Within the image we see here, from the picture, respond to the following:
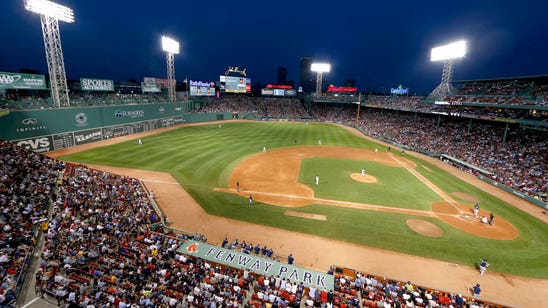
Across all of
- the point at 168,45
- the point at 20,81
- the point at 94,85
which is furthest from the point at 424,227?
the point at 168,45

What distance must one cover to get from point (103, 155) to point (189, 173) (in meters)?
14.5

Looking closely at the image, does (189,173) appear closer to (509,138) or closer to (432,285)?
(432,285)

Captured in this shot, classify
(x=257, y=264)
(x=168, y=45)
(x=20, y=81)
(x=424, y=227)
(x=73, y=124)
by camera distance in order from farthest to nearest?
(x=168, y=45)
(x=73, y=124)
(x=20, y=81)
(x=424, y=227)
(x=257, y=264)

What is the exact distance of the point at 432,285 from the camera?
1331 cm

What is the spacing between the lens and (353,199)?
Result: 75.3 ft

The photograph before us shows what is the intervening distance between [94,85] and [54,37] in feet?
42.3

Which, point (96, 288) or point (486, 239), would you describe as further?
point (486, 239)

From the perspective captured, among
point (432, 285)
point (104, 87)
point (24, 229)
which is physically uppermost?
point (104, 87)

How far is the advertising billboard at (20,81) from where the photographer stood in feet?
104

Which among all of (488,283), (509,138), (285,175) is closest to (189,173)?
(285,175)

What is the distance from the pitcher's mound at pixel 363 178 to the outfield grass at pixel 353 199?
1075 millimetres

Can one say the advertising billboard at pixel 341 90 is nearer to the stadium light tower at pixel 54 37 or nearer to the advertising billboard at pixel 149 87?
the advertising billboard at pixel 149 87

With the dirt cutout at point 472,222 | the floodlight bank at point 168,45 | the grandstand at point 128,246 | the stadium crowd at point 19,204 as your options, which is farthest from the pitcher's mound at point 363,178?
the floodlight bank at point 168,45

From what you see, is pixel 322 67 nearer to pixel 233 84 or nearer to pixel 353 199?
pixel 233 84
